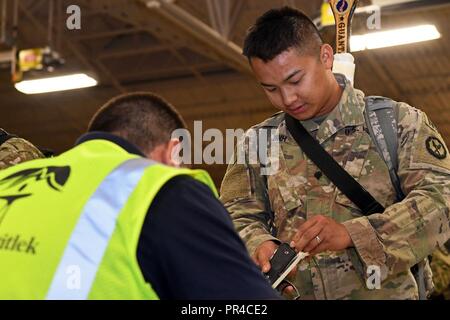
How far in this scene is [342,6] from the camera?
3.32m

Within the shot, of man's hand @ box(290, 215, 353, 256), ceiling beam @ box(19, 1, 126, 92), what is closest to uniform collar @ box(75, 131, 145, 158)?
man's hand @ box(290, 215, 353, 256)

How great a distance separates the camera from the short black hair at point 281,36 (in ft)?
9.53

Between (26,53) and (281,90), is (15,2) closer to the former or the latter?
(26,53)

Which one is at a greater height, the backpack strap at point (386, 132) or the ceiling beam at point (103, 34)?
the ceiling beam at point (103, 34)

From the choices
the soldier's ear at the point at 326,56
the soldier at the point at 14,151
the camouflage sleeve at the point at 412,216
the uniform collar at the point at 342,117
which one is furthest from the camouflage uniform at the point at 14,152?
the camouflage sleeve at the point at 412,216

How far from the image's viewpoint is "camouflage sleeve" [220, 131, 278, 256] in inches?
115

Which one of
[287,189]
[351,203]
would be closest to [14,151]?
[287,189]

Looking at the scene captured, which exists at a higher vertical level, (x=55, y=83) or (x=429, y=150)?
(x=55, y=83)

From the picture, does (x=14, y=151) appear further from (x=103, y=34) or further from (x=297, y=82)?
(x=103, y=34)

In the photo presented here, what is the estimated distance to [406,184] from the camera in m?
2.73

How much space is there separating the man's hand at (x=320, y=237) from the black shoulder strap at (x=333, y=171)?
0.75ft

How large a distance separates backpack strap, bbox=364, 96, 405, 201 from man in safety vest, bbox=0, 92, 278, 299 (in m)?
1.15

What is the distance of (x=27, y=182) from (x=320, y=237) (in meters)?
0.98

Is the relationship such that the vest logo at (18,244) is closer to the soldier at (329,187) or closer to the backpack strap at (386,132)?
the soldier at (329,187)
